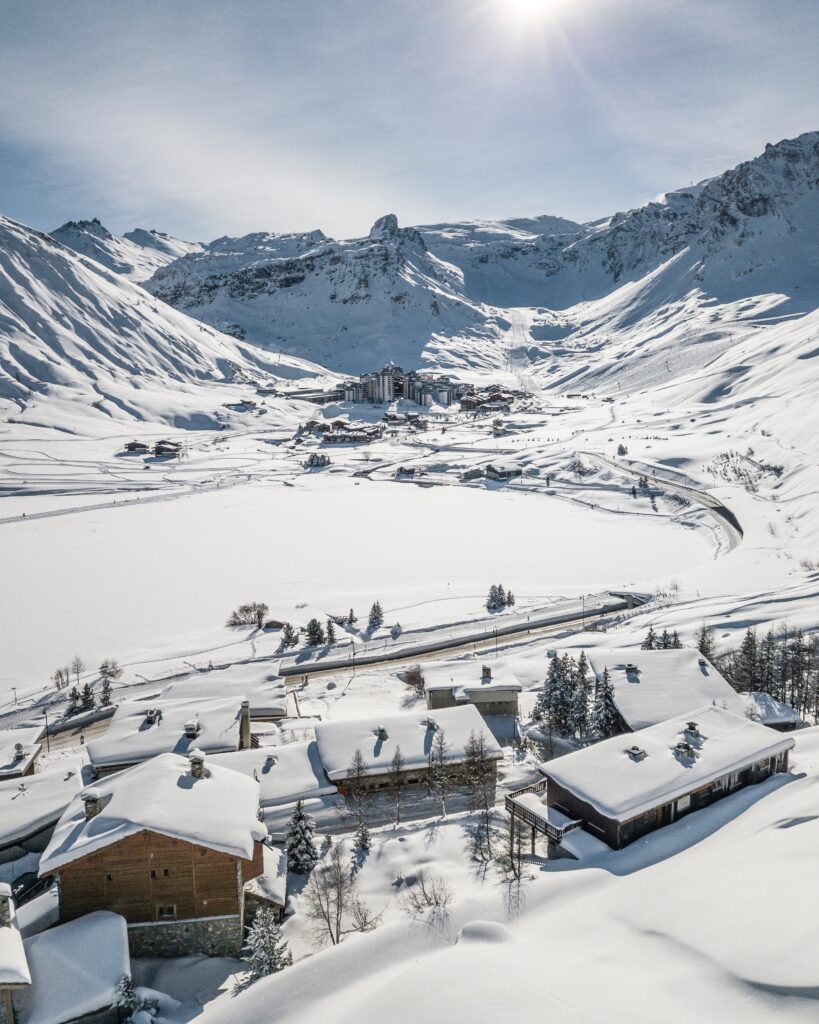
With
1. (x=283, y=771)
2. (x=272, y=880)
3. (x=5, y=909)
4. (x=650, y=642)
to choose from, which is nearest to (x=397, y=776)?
(x=283, y=771)

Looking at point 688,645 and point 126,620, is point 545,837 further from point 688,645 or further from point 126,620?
point 126,620

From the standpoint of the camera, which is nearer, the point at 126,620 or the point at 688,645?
the point at 688,645

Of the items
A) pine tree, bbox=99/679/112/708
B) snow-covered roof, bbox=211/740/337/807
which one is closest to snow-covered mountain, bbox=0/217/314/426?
pine tree, bbox=99/679/112/708

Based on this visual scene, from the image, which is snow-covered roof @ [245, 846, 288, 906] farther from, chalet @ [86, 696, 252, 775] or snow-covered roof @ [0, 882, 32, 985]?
chalet @ [86, 696, 252, 775]

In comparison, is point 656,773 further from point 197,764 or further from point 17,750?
point 17,750

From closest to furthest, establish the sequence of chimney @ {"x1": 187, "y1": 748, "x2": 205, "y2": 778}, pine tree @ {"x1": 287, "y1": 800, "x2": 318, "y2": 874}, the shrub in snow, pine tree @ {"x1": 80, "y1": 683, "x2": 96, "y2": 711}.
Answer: chimney @ {"x1": 187, "y1": 748, "x2": 205, "y2": 778} → pine tree @ {"x1": 287, "y1": 800, "x2": 318, "y2": 874} → pine tree @ {"x1": 80, "y1": 683, "x2": 96, "y2": 711} → the shrub in snow

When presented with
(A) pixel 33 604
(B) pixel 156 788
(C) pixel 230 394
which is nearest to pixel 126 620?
(A) pixel 33 604

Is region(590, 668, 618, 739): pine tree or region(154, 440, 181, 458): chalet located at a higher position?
region(154, 440, 181, 458): chalet
